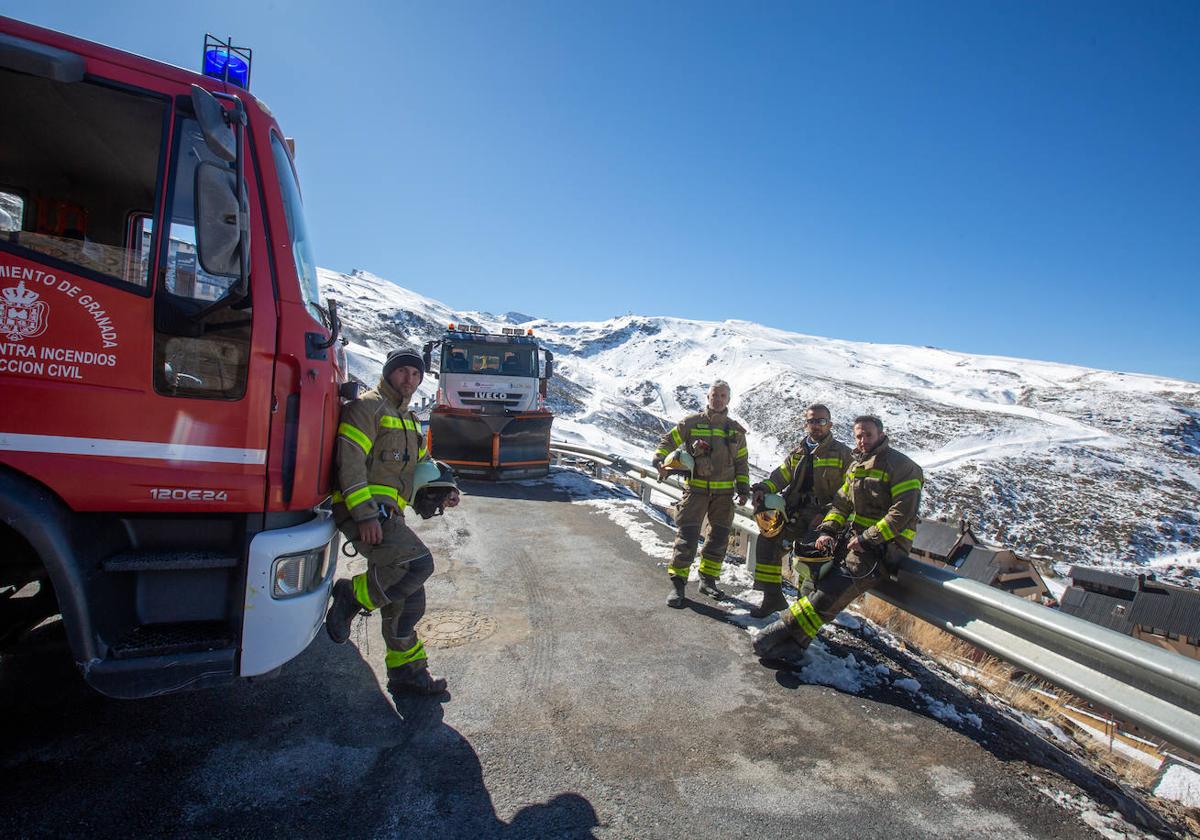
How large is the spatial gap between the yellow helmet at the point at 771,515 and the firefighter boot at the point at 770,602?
447 mm

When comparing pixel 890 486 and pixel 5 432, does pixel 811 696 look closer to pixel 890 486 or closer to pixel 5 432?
pixel 890 486

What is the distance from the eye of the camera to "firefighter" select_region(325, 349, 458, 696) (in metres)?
3.13

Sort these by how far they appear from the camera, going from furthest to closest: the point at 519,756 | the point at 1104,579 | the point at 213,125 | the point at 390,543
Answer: the point at 1104,579
the point at 390,543
the point at 519,756
the point at 213,125

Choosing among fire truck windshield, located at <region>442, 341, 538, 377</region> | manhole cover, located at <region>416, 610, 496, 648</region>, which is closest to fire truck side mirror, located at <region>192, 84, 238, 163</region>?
manhole cover, located at <region>416, 610, 496, 648</region>

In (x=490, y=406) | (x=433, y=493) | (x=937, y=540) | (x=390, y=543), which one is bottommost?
(x=937, y=540)

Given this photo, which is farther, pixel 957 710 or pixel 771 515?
pixel 771 515

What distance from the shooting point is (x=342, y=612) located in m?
3.27

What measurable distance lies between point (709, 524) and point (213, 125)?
15.6ft

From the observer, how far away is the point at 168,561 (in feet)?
7.92

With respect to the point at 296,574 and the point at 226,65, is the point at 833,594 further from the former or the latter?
the point at 226,65

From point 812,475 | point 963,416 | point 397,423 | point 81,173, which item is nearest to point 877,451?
point 812,475

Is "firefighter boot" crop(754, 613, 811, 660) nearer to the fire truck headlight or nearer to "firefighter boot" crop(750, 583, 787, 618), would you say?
"firefighter boot" crop(750, 583, 787, 618)

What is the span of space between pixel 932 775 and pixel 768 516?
2.55 m

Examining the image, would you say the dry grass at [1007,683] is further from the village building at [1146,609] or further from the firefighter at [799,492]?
the village building at [1146,609]
